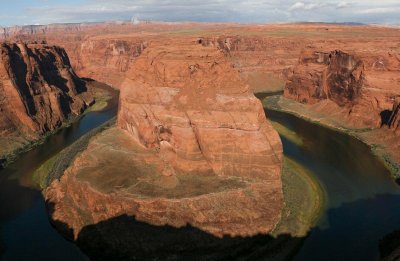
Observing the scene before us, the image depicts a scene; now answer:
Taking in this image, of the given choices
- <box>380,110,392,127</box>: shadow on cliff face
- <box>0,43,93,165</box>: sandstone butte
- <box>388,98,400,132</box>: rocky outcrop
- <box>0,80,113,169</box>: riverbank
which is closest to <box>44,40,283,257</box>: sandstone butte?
<box>0,80,113,169</box>: riverbank

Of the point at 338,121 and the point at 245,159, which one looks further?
the point at 338,121

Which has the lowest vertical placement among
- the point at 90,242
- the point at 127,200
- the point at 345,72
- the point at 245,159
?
the point at 90,242

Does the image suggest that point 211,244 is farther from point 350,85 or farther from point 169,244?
point 350,85

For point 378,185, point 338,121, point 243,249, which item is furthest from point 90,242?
point 338,121

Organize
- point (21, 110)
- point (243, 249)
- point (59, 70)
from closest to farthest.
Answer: point (243, 249)
point (21, 110)
point (59, 70)

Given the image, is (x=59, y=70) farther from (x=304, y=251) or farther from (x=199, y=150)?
(x=304, y=251)

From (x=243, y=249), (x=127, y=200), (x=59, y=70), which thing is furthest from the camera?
(x=59, y=70)

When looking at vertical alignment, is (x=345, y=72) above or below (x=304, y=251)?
above
